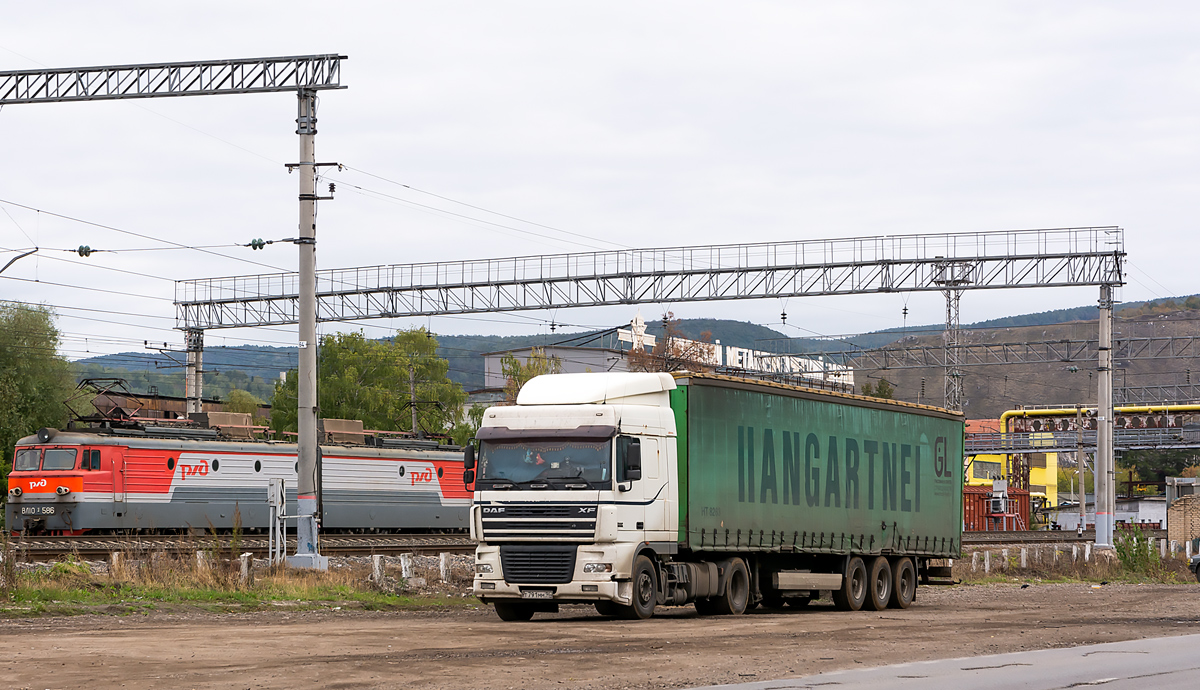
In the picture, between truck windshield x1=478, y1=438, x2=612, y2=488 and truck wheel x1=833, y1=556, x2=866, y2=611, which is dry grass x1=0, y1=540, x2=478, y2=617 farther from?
truck wheel x1=833, y1=556, x2=866, y2=611

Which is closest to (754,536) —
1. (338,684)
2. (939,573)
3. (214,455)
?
(939,573)

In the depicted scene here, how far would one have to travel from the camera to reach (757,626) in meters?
19.3

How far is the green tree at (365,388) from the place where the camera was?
76875mm

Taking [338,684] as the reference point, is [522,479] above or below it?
above

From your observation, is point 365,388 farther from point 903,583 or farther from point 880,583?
point 880,583

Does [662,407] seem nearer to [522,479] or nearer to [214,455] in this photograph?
[522,479]

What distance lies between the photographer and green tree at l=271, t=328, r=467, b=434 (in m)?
76.9

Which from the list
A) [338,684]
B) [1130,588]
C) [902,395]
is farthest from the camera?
[902,395]

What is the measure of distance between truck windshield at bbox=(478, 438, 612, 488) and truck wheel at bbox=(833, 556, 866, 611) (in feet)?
21.4

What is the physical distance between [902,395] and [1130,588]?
141275 mm

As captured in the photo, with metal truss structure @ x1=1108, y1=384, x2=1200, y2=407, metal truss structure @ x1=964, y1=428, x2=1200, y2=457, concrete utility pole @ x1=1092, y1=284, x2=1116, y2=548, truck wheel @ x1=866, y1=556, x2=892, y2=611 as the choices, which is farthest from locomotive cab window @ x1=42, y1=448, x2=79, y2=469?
metal truss structure @ x1=964, y1=428, x2=1200, y2=457

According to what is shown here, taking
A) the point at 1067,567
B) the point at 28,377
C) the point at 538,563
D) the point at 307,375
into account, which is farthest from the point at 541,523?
the point at 28,377

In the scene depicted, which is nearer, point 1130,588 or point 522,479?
point 522,479

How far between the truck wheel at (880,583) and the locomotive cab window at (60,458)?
67.1 ft
